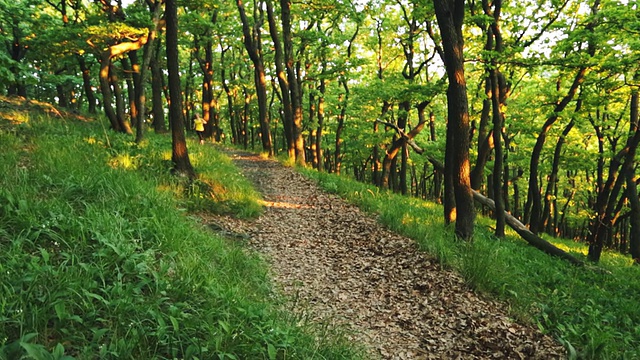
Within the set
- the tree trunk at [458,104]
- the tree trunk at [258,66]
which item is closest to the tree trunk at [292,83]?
the tree trunk at [258,66]

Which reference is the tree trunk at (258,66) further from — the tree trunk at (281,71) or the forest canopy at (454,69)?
the tree trunk at (281,71)

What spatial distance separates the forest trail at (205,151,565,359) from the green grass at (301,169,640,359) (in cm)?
28

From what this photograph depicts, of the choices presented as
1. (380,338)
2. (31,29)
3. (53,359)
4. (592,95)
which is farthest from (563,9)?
(31,29)

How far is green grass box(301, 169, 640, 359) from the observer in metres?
4.75

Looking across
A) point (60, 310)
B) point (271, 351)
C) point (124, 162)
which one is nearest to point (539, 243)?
point (271, 351)

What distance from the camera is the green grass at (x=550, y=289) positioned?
4754 millimetres

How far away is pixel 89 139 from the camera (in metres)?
9.70

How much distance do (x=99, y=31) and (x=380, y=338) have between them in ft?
38.4

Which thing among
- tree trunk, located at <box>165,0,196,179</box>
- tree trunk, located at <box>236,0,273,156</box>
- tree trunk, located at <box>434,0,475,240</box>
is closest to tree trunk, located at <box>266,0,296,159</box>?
tree trunk, located at <box>236,0,273,156</box>

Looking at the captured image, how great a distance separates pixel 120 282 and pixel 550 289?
7608 millimetres

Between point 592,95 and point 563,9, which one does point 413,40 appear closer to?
point 563,9

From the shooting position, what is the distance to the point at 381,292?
6.02 metres

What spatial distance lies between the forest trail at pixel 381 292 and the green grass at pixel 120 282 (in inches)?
30.4

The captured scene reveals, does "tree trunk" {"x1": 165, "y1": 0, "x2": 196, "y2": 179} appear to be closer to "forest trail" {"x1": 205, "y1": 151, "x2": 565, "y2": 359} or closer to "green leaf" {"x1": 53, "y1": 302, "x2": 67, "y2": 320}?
"forest trail" {"x1": 205, "y1": 151, "x2": 565, "y2": 359}
